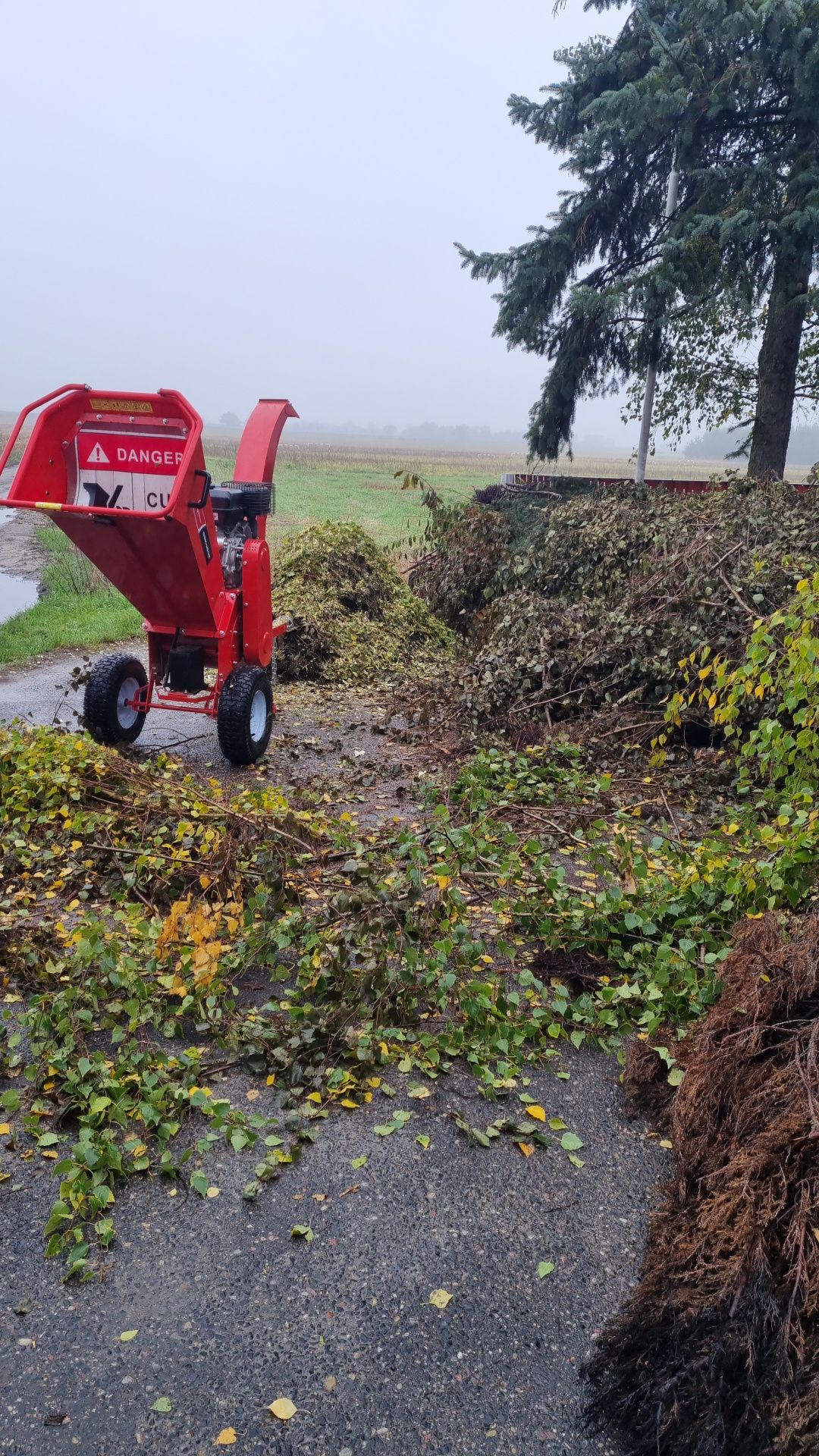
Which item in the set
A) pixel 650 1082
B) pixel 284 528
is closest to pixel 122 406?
pixel 650 1082

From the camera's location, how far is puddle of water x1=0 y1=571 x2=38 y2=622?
15.6m

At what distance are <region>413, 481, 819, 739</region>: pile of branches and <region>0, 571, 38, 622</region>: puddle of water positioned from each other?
8770 mm

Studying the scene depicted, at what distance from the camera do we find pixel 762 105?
13453mm

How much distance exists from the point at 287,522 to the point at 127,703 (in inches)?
758

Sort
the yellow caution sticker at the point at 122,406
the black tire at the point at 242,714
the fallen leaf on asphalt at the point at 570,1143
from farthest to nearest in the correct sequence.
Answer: the black tire at the point at 242,714 < the yellow caution sticker at the point at 122,406 < the fallen leaf on asphalt at the point at 570,1143

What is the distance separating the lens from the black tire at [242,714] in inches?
272

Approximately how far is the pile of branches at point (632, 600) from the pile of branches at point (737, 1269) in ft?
12.3

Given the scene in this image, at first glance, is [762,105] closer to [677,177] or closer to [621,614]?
[677,177]

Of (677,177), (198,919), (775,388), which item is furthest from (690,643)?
(677,177)

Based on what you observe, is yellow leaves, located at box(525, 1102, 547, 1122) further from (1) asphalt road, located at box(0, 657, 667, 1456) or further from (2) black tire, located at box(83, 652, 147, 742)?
(2) black tire, located at box(83, 652, 147, 742)

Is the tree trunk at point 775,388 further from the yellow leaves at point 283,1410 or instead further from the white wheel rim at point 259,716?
the yellow leaves at point 283,1410

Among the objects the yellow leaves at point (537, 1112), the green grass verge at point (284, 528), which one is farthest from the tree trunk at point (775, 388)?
the yellow leaves at point (537, 1112)

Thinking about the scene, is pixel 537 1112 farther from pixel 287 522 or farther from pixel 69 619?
pixel 287 522

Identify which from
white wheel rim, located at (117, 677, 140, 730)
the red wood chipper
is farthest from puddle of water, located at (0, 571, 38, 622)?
the red wood chipper
